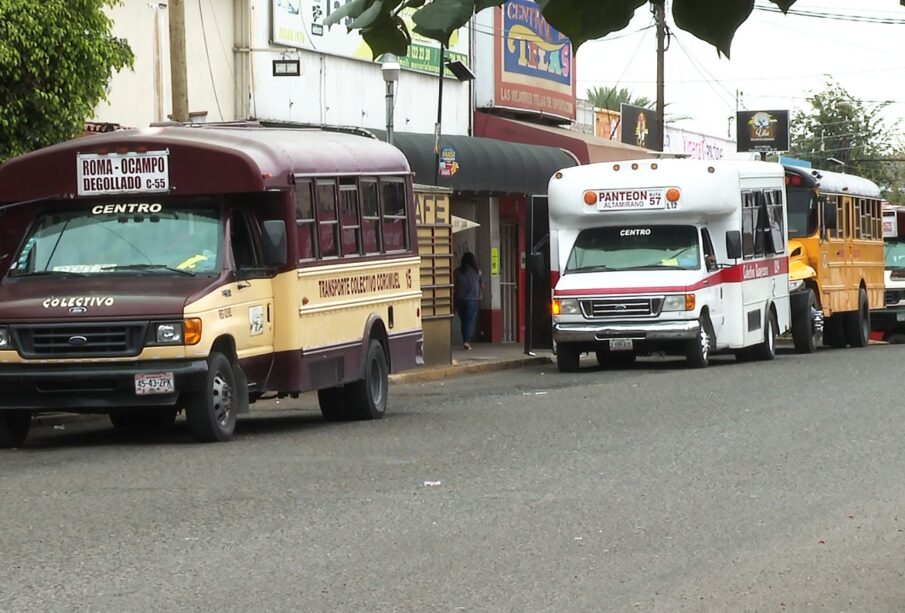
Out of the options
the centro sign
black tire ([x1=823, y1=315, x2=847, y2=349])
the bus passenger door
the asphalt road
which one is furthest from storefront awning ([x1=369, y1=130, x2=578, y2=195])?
the centro sign

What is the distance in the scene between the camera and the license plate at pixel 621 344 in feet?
78.9

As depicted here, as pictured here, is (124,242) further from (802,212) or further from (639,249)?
(802,212)

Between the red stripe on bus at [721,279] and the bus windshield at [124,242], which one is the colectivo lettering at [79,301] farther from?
the red stripe on bus at [721,279]

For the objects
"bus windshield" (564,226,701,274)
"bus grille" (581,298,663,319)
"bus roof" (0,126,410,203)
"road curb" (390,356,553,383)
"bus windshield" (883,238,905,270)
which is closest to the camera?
"bus roof" (0,126,410,203)

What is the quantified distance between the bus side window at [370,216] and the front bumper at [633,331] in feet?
23.2

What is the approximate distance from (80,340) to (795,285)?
60.8 feet

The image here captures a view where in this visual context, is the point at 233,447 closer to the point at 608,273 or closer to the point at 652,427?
the point at 652,427

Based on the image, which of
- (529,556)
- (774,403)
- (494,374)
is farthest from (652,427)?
(494,374)

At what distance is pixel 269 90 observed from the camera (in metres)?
26.2

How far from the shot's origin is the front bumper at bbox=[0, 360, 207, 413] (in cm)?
1341

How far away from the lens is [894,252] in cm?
3884

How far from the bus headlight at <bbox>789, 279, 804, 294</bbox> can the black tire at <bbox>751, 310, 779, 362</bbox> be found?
87.9 inches

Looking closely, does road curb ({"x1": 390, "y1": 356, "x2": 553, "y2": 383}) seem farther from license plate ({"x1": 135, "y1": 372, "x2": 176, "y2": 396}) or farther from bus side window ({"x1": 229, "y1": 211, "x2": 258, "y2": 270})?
license plate ({"x1": 135, "y1": 372, "x2": 176, "y2": 396})

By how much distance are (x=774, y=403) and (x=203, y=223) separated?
6.68 m
